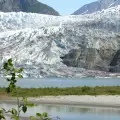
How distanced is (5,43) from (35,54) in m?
16.6

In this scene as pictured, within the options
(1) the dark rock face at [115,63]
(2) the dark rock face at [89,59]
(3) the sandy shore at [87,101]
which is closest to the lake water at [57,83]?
(3) the sandy shore at [87,101]

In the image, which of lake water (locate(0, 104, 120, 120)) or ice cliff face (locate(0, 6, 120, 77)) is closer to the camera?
lake water (locate(0, 104, 120, 120))

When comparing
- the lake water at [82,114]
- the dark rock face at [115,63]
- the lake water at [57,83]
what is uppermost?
the dark rock face at [115,63]

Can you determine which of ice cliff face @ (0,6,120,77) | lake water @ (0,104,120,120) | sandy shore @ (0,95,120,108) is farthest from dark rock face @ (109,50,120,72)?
lake water @ (0,104,120,120)

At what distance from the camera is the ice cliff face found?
448 feet

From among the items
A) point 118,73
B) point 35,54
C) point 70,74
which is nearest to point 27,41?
point 35,54

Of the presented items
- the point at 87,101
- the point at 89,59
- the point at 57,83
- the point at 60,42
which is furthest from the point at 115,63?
the point at 87,101

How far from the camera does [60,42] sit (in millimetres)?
136875

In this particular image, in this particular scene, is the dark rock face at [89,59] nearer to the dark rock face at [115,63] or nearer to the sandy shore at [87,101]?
the dark rock face at [115,63]

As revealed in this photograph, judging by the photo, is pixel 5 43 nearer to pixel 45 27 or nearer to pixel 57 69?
pixel 45 27

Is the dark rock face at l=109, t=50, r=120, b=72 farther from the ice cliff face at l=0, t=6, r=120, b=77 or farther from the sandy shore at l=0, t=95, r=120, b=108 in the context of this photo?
the sandy shore at l=0, t=95, r=120, b=108

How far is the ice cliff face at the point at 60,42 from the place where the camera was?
136 m

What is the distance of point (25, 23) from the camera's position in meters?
158

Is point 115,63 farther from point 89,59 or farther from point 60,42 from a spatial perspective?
point 60,42
